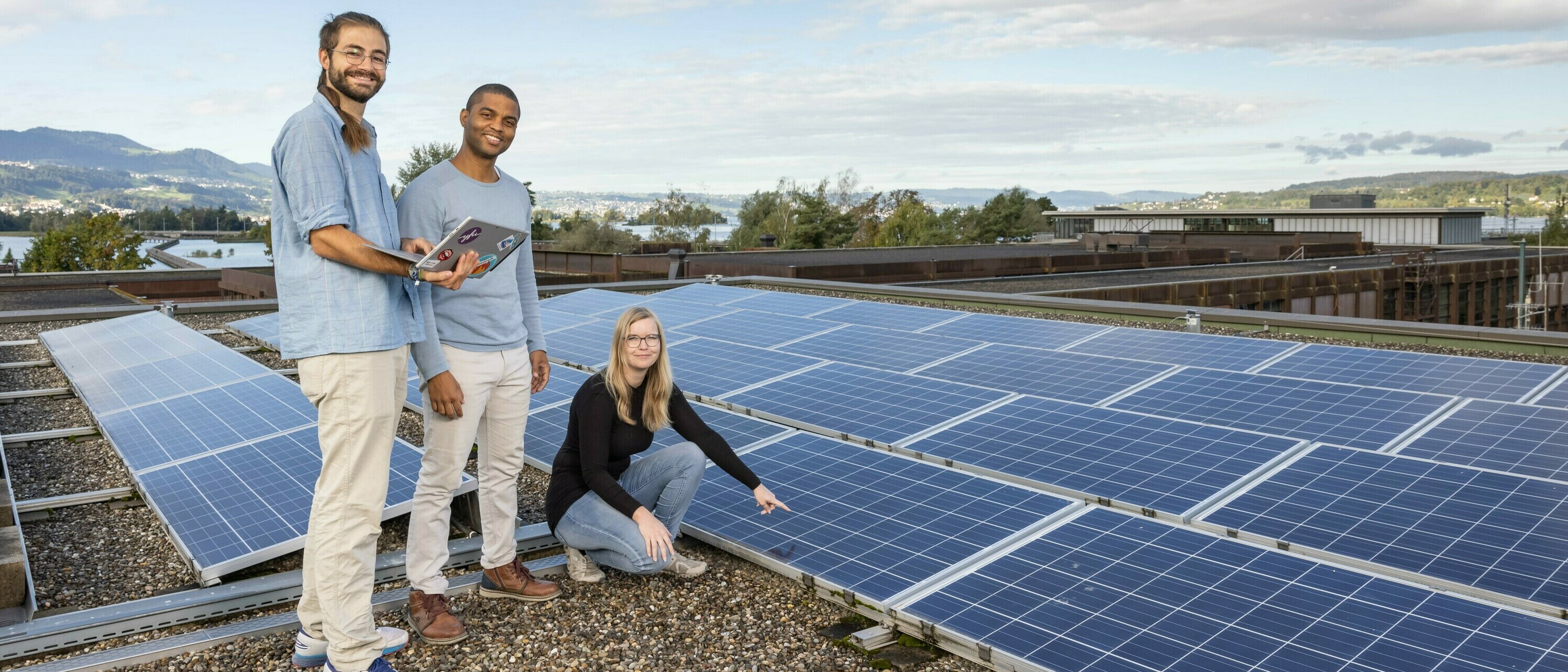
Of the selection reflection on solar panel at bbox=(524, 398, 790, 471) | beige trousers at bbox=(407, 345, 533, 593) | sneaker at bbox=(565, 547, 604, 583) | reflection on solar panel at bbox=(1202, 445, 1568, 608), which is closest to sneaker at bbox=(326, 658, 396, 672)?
beige trousers at bbox=(407, 345, 533, 593)

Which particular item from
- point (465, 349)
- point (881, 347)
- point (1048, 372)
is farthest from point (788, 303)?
point (465, 349)

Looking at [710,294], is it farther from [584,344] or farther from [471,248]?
[471,248]

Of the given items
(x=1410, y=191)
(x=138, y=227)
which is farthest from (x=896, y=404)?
(x=138, y=227)

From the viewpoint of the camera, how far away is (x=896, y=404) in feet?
24.4

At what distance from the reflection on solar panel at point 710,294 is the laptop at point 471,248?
8.71 metres

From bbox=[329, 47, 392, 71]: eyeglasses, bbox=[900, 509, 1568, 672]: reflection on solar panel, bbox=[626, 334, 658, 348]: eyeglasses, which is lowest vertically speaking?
bbox=[900, 509, 1568, 672]: reflection on solar panel

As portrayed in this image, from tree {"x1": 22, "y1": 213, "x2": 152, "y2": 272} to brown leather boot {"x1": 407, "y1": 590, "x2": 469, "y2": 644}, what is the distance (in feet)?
208

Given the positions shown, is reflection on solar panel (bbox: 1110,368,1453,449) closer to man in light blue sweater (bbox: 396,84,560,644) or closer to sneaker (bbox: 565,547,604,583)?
sneaker (bbox: 565,547,604,583)

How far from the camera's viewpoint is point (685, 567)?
5.17 metres

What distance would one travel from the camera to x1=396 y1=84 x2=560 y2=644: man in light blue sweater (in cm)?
433

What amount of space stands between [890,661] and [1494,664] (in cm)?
215

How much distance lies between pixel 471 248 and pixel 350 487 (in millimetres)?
970

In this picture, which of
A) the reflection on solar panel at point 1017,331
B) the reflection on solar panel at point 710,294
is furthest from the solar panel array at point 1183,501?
the reflection on solar panel at point 710,294

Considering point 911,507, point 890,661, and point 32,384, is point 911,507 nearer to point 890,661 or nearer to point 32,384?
point 890,661
